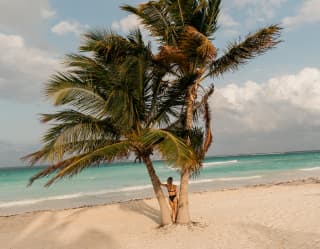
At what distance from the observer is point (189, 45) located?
8.16 meters

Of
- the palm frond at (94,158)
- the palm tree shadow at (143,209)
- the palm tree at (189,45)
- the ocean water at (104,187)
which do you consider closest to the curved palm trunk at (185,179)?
the palm tree at (189,45)

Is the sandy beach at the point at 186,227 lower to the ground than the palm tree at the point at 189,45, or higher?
lower

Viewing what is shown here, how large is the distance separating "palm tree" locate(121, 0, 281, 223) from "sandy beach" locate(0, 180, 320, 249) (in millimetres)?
1091

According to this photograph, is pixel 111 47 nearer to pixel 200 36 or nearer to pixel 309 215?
pixel 200 36

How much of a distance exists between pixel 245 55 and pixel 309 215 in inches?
177

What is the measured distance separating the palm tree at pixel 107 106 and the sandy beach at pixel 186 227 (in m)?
1.93

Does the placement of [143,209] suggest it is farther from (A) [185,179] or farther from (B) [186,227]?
(A) [185,179]

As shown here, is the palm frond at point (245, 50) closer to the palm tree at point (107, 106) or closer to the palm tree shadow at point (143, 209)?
the palm tree at point (107, 106)

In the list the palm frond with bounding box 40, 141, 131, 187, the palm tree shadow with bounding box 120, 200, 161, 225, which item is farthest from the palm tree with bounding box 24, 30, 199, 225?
the palm tree shadow with bounding box 120, 200, 161, 225

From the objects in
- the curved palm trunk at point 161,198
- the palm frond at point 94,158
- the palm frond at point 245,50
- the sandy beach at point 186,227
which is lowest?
the sandy beach at point 186,227

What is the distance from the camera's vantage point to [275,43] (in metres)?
8.30

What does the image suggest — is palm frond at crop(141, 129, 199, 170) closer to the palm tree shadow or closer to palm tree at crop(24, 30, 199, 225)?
palm tree at crop(24, 30, 199, 225)

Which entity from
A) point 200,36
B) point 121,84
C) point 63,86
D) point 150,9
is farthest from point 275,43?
point 63,86

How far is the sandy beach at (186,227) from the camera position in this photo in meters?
7.71
